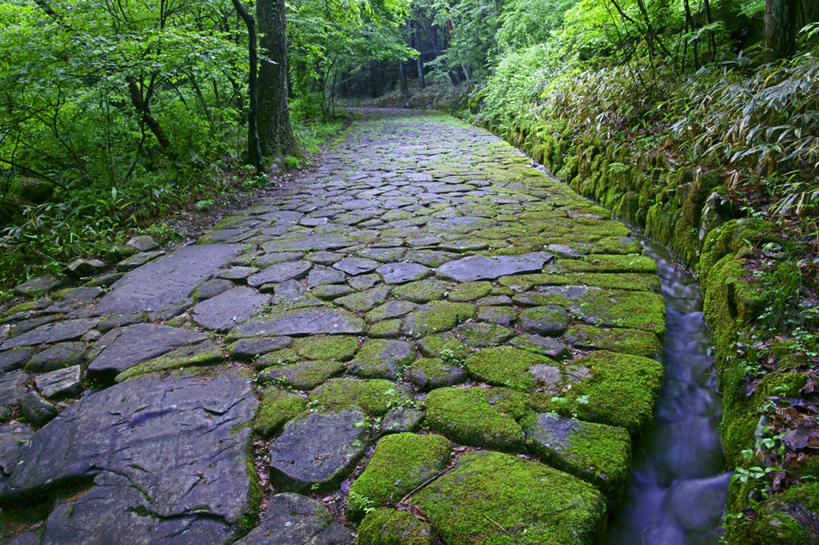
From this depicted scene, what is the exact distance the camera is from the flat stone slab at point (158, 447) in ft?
5.63

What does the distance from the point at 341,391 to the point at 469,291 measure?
1407 millimetres

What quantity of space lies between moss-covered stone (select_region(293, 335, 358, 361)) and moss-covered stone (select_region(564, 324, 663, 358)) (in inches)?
51.8

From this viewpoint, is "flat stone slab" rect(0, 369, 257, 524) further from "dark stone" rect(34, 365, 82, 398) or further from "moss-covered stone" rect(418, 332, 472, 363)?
"moss-covered stone" rect(418, 332, 472, 363)

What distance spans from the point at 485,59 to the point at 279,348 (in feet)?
65.7

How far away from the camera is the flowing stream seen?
1.70 metres

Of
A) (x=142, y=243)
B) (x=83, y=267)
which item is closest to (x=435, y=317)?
(x=83, y=267)

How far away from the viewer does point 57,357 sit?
9.11 ft

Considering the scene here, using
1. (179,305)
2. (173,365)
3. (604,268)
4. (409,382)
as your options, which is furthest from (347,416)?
(604,268)

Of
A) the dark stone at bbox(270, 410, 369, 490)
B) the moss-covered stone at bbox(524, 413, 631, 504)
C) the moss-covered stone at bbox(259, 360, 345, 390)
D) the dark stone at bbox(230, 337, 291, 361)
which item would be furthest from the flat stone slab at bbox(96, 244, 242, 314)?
the moss-covered stone at bbox(524, 413, 631, 504)

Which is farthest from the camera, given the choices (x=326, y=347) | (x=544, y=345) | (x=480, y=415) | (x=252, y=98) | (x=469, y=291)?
(x=252, y=98)

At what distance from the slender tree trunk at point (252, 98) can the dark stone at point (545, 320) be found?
5696 millimetres

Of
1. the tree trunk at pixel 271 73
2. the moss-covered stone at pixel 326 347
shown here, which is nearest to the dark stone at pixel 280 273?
the moss-covered stone at pixel 326 347

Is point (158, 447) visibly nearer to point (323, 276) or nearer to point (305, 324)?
point (305, 324)

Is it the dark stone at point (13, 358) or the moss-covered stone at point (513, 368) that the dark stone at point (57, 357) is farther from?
the moss-covered stone at point (513, 368)
